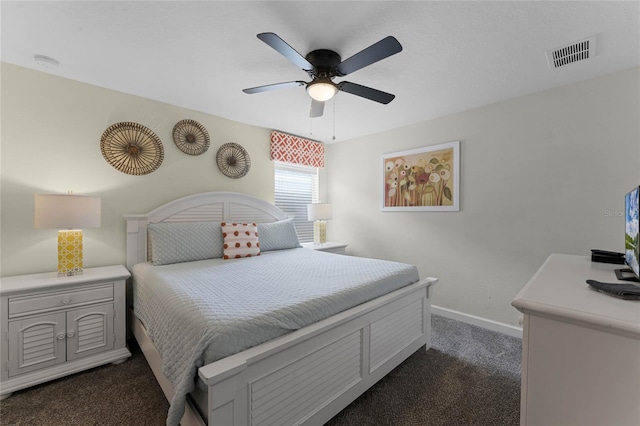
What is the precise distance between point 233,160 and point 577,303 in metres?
3.40

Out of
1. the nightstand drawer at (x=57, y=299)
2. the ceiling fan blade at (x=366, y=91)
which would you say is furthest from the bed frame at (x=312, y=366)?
the ceiling fan blade at (x=366, y=91)

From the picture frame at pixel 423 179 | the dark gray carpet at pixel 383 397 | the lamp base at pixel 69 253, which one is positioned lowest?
the dark gray carpet at pixel 383 397

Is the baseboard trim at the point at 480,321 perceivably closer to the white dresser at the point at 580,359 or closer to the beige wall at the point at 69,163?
the white dresser at the point at 580,359

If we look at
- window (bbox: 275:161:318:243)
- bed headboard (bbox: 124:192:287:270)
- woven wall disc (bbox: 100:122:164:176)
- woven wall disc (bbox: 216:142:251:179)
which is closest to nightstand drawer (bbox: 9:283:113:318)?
bed headboard (bbox: 124:192:287:270)

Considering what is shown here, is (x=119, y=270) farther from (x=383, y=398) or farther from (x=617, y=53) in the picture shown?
(x=617, y=53)

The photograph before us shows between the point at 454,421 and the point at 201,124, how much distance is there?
3594 mm

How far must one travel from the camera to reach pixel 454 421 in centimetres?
160

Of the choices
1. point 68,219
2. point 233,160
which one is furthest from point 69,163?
point 233,160

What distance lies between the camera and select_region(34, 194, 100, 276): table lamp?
6.50ft

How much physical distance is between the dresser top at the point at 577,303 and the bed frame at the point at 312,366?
3.03 ft

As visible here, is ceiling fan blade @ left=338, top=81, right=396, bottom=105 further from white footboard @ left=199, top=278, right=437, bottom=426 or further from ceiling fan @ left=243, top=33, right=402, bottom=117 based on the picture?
white footboard @ left=199, top=278, right=437, bottom=426

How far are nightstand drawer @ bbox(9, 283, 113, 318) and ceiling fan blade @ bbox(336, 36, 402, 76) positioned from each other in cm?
248

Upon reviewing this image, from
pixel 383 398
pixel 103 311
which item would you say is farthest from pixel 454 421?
pixel 103 311

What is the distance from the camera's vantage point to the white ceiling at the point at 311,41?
1.56 m
